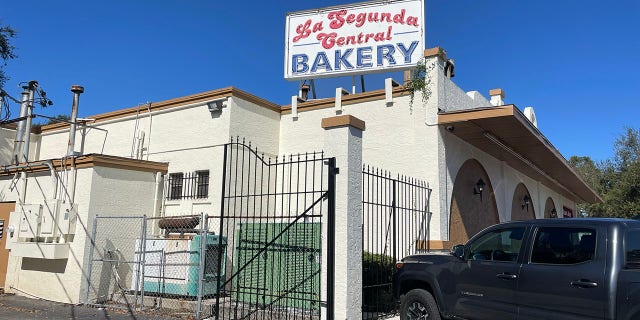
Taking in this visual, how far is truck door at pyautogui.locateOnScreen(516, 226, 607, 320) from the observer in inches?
230

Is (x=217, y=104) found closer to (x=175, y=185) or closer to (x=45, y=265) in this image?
(x=175, y=185)

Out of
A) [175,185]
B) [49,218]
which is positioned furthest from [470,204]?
[49,218]

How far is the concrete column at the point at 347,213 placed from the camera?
770 cm

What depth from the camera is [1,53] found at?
12.2 metres

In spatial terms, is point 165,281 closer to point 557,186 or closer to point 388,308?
point 388,308

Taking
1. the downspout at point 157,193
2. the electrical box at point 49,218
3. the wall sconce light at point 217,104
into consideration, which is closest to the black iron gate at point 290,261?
the wall sconce light at point 217,104

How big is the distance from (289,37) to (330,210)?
9978 millimetres

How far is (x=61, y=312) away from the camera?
10562mm

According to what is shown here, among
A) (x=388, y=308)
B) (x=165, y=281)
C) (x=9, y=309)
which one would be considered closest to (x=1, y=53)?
(x=9, y=309)

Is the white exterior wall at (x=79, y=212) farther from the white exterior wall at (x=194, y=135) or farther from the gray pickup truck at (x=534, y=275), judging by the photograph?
the gray pickup truck at (x=534, y=275)

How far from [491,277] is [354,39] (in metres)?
10.3

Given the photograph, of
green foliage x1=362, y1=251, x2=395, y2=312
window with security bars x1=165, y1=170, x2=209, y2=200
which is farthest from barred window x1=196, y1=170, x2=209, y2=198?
green foliage x1=362, y1=251, x2=395, y2=312

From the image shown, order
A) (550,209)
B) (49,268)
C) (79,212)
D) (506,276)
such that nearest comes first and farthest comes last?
(506,276) < (79,212) < (49,268) < (550,209)

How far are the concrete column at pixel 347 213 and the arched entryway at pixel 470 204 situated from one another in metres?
4.69
